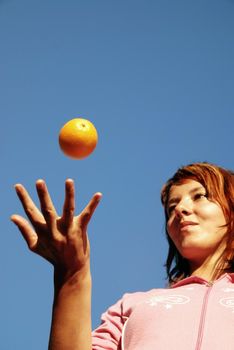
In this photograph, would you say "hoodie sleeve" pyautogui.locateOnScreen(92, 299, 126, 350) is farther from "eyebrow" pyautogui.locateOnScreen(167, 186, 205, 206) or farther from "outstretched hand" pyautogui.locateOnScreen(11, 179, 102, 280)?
"eyebrow" pyautogui.locateOnScreen(167, 186, 205, 206)

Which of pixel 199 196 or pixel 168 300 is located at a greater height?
pixel 199 196

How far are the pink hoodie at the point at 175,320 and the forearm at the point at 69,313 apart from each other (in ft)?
2.07

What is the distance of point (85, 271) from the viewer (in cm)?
296

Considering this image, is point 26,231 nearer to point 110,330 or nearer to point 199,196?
point 110,330

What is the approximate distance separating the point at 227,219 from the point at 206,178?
509mm

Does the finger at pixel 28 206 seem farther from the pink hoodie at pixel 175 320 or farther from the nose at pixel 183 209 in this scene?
the nose at pixel 183 209

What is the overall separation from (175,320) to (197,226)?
3.53 feet

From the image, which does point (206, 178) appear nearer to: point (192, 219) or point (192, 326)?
point (192, 219)

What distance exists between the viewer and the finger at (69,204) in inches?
110

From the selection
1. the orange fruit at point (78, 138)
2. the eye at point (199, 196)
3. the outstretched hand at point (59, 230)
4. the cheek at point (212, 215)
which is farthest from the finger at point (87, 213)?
the eye at point (199, 196)

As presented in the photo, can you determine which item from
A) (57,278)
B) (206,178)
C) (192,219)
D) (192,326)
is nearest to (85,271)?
(57,278)

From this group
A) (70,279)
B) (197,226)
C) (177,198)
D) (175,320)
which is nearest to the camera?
(70,279)

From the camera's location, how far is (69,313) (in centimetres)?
295

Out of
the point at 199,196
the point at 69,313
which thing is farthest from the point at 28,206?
the point at 199,196
